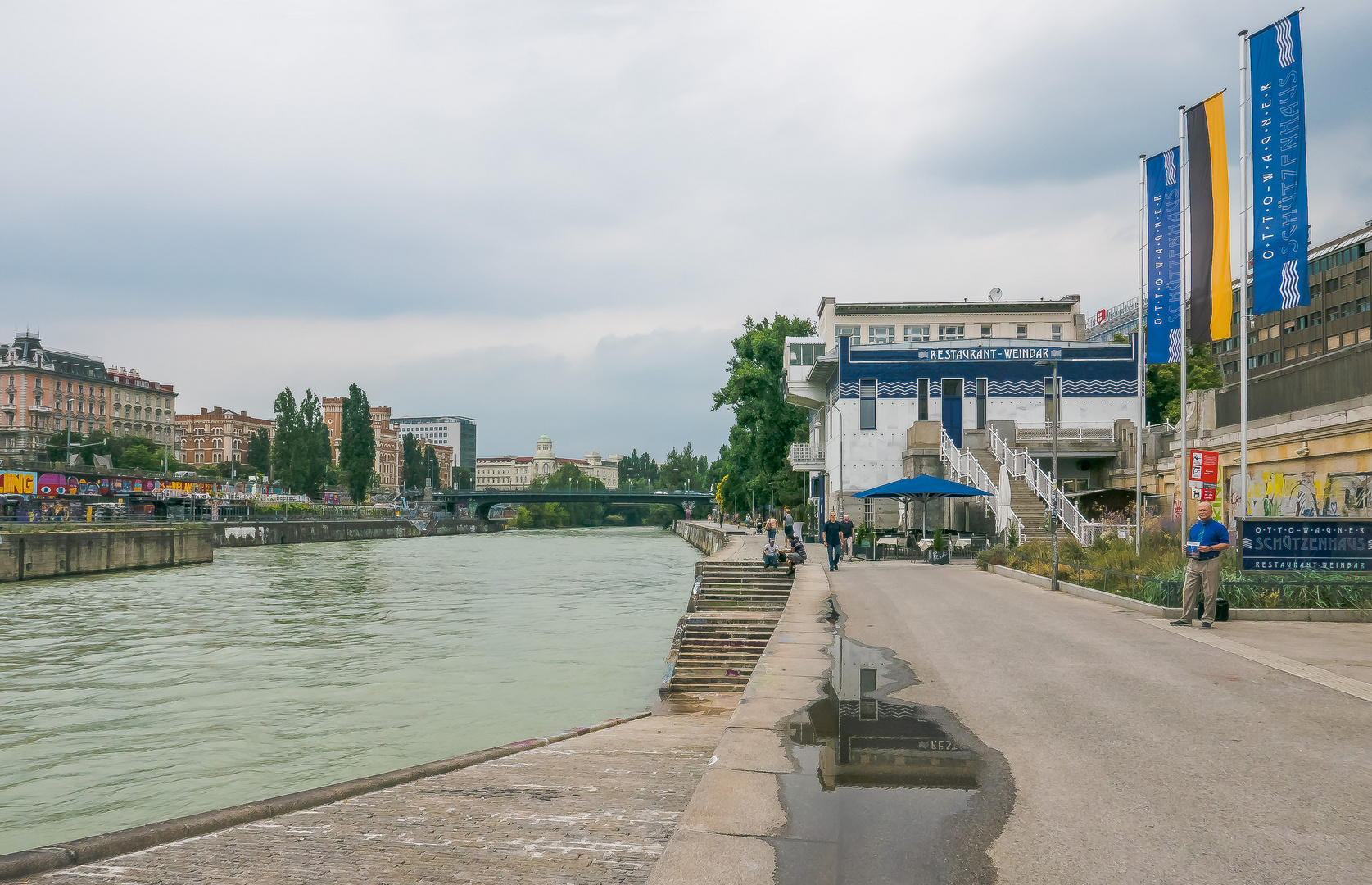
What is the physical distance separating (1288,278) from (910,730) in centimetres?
1379

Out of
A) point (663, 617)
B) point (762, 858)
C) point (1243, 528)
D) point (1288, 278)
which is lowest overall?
point (663, 617)

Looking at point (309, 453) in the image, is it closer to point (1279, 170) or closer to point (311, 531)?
point (311, 531)

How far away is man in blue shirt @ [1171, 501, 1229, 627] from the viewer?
1278 cm

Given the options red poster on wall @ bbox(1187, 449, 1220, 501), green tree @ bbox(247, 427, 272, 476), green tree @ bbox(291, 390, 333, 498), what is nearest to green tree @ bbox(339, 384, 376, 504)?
green tree @ bbox(291, 390, 333, 498)

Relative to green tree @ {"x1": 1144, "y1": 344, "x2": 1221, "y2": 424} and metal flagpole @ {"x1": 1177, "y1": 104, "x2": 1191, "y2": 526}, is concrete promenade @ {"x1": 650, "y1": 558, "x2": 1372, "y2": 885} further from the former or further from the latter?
green tree @ {"x1": 1144, "y1": 344, "x2": 1221, "y2": 424}

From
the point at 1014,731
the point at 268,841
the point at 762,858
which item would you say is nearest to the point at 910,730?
the point at 1014,731

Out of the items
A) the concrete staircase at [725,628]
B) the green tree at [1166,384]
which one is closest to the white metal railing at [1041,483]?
the concrete staircase at [725,628]

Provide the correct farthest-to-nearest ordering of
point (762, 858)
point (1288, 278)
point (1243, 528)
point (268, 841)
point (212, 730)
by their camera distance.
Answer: point (1288, 278)
point (1243, 528)
point (212, 730)
point (268, 841)
point (762, 858)

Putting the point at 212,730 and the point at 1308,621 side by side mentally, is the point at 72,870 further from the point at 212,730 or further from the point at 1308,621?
the point at 1308,621

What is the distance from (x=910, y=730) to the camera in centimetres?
744

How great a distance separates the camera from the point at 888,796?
18.5 ft

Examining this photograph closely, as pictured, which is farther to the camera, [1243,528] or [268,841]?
[1243,528]

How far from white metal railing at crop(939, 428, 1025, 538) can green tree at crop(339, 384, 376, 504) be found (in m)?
89.3

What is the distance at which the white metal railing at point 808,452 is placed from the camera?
4953 cm
